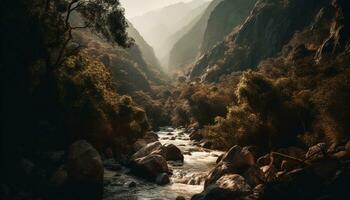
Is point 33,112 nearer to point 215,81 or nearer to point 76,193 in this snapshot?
point 76,193

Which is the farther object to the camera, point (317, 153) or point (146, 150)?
point (146, 150)

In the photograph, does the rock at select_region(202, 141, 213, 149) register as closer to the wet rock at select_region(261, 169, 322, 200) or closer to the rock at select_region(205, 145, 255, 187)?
the rock at select_region(205, 145, 255, 187)

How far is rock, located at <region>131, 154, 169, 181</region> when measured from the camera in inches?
1443

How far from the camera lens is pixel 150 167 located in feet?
121

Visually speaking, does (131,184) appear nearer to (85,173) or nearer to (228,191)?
(85,173)

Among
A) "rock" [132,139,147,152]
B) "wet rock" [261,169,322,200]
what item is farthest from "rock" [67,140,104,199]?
"rock" [132,139,147,152]

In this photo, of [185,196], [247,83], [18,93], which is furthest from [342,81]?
[18,93]

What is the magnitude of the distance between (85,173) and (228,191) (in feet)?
35.7

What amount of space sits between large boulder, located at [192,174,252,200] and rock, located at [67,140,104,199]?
25.7 feet

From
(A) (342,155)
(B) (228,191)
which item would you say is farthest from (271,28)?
(B) (228,191)

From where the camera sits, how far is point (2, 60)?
2534 cm

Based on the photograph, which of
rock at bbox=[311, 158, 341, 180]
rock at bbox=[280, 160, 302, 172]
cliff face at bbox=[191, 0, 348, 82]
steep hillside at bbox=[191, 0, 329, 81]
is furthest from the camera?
steep hillside at bbox=[191, 0, 329, 81]

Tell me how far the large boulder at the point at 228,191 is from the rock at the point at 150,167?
10.6m

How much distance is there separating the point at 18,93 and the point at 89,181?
8.44 metres
